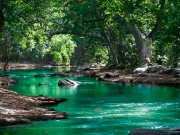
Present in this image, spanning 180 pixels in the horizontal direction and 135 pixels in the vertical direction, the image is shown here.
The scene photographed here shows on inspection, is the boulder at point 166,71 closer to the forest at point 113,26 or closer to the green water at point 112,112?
the forest at point 113,26

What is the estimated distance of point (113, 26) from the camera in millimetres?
46125

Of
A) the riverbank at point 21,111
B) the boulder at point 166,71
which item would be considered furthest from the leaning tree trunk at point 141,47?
the riverbank at point 21,111

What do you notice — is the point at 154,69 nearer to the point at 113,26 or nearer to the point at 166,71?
the point at 166,71

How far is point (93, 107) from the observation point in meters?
21.4

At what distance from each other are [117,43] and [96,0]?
704 centimetres

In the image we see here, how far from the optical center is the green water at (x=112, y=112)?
49.5 ft

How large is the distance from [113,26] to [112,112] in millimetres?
27253

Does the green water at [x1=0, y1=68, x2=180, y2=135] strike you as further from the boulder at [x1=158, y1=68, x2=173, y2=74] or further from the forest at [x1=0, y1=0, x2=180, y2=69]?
the forest at [x1=0, y1=0, x2=180, y2=69]

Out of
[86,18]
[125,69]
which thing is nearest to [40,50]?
[86,18]

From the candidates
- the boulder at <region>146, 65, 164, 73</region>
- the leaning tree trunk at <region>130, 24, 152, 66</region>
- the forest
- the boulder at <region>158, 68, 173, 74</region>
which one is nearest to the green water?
the boulder at <region>158, 68, 173, 74</region>

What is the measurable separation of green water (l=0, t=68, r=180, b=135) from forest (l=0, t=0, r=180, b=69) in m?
7.81

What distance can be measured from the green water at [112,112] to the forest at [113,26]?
7.81 m

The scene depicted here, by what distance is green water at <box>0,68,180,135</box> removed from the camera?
49.5 feet

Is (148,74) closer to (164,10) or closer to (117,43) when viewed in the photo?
(164,10)
